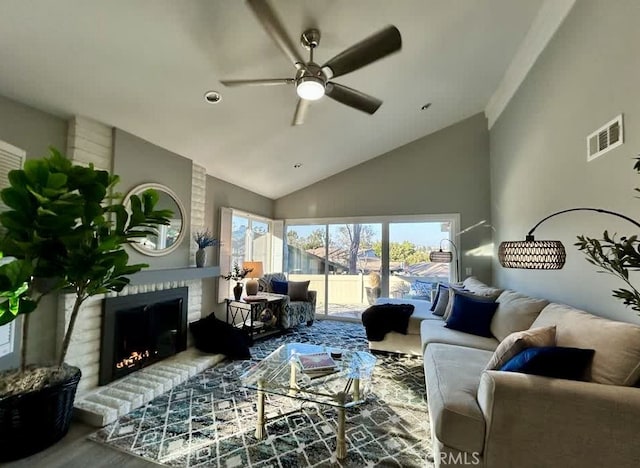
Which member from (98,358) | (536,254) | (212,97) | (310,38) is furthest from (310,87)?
(98,358)

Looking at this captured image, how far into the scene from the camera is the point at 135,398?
2.47 m

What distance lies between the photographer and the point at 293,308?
483 centimetres

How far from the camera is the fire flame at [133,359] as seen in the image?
293 cm

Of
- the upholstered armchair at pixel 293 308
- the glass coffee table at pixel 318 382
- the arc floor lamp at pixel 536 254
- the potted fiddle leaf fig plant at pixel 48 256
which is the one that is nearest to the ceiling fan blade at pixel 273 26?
the potted fiddle leaf fig plant at pixel 48 256

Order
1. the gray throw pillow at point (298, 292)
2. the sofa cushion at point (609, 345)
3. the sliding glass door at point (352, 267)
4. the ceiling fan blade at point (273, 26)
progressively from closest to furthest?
the sofa cushion at point (609, 345)
the ceiling fan blade at point (273, 26)
the gray throw pillow at point (298, 292)
the sliding glass door at point (352, 267)

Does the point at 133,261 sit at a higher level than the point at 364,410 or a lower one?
higher

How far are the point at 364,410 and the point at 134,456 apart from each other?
1.67 metres

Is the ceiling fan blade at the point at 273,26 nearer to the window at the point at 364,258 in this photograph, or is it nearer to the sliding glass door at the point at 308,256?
the window at the point at 364,258

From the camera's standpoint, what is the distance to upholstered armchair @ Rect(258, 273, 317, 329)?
4707 mm

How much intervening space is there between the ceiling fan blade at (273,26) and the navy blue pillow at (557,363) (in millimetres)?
2297

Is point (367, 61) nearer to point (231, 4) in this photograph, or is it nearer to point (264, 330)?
point (231, 4)

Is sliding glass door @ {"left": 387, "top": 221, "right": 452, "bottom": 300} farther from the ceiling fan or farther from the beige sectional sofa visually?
Answer: the beige sectional sofa

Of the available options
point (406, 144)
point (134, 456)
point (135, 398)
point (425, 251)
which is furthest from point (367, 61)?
point (425, 251)

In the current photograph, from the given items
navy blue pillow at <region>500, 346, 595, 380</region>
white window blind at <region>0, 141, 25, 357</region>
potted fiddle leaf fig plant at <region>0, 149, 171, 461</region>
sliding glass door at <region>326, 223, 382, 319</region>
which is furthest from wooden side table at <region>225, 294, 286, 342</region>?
navy blue pillow at <region>500, 346, 595, 380</region>
